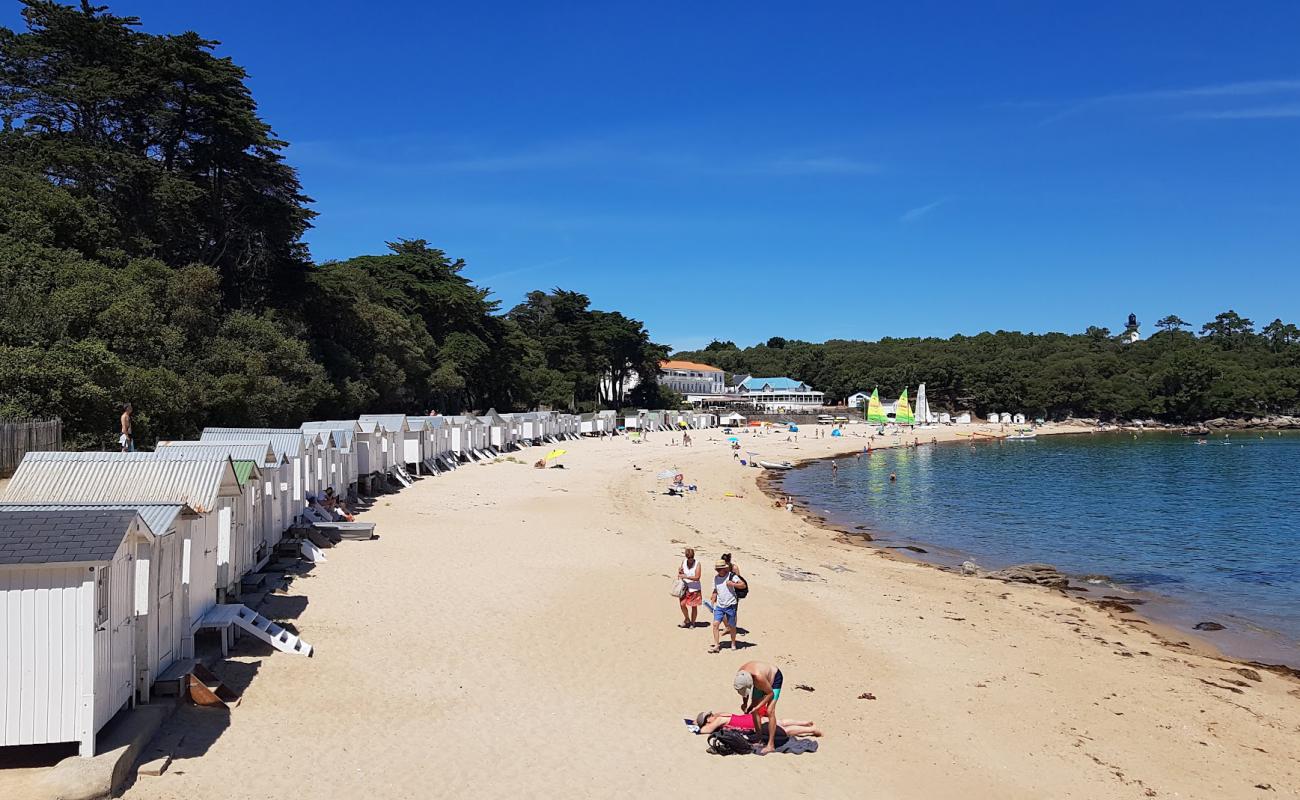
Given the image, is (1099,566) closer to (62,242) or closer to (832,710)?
(832,710)

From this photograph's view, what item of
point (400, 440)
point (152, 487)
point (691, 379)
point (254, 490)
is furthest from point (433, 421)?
point (691, 379)

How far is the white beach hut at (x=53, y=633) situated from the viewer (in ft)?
24.2

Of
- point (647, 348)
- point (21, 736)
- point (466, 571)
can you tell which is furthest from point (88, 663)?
point (647, 348)

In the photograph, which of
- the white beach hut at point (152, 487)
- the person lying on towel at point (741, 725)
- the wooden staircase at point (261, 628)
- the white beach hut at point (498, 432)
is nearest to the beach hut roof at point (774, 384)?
the white beach hut at point (498, 432)

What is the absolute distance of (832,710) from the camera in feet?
35.7

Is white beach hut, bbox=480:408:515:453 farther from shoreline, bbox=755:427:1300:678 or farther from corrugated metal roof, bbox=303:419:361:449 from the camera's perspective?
corrugated metal roof, bbox=303:419:361:449

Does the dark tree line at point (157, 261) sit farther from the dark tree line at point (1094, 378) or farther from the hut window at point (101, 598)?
the dark tree line at point (1094, 378)

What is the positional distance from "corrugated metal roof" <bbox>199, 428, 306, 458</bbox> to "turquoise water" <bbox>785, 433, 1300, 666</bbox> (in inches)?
685

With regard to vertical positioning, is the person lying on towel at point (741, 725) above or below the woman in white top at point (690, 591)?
below

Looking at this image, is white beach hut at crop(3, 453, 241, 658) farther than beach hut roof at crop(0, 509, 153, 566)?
Yes

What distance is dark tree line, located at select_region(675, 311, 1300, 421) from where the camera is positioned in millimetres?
106938

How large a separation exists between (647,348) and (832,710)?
3421 inches

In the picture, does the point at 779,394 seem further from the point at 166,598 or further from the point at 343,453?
the point at 166,598

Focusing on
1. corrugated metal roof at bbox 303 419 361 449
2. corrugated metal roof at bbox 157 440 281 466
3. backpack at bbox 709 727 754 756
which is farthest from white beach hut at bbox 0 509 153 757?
corrugated metal roof at bbox 303 419 361 449
